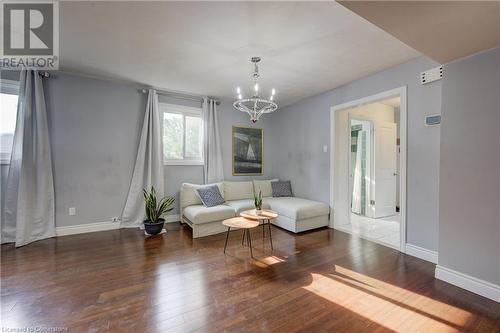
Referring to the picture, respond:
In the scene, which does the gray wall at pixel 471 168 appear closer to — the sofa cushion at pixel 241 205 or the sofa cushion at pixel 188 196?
the sofa cushion at pixel 241 205

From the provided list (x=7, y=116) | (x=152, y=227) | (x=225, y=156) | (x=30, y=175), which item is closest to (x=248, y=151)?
(x=225, y=156)

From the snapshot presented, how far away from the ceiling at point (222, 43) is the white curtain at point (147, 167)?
2.09 ft

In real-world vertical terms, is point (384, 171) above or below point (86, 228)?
above

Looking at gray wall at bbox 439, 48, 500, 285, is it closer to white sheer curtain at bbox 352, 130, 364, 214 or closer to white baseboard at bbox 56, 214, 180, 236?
white sheer curtain at bbox 352, 130, 364, 214

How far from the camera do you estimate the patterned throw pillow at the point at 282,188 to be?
4.84 m

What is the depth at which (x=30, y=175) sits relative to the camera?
3.20 m

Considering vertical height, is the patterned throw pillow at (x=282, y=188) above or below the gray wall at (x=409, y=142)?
below

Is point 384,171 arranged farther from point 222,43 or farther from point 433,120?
point 222,43

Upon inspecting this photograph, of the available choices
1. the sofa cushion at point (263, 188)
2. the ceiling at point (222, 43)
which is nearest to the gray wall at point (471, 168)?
the ceiling at point (222, 43)

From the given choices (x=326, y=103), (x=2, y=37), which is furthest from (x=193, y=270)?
(x=326, y=103)

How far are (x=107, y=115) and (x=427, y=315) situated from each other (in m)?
4.93

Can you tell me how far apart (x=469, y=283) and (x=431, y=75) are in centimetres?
230

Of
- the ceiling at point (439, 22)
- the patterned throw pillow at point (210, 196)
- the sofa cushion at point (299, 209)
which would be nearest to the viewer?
the ceiling at point (439, 22)

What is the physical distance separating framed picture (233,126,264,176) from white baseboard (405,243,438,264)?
10.8ft
